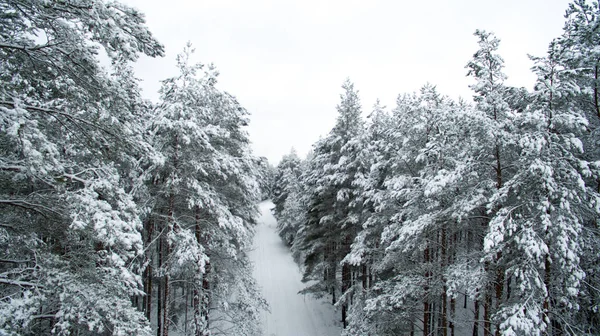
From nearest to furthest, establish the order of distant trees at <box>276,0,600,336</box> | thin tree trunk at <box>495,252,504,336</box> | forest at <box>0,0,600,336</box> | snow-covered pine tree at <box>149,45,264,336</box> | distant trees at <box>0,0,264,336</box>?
distant trees at <box>0,0,264,336</box> < forest at <box>0,0,600,336</box> < distant trees at <box>276,0,600,336</box> < thin tree trunk at <box>495,252,504,336</box> < snow-covered pine tree at <box>149,45,264,336</box>

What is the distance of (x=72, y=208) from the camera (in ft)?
15.2

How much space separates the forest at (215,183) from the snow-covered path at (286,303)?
30.2 ft

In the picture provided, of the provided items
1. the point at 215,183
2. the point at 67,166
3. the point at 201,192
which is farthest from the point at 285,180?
the point at 67,166

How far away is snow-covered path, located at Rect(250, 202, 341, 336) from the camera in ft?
71.9

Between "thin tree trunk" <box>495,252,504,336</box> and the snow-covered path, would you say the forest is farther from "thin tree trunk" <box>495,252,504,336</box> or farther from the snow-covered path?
the snow-covered path

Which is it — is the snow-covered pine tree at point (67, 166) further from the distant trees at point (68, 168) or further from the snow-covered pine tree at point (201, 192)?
the snow-covered pine tree at point (201, 192)

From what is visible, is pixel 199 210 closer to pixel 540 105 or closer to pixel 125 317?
pixel 125 317

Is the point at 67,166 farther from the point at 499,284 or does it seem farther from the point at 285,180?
the point at 285,180

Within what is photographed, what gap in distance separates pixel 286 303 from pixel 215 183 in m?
18.5

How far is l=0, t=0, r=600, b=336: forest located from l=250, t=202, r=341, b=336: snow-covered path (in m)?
9.20

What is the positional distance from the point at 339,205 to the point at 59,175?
13.4 meters

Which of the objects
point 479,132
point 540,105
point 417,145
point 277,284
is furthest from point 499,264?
point 277,284

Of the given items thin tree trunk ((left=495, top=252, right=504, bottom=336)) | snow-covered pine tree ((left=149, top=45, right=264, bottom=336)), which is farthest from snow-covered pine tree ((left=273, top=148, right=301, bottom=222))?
thin tree trunk ((left=495, top=252, right=504, bottom=336))

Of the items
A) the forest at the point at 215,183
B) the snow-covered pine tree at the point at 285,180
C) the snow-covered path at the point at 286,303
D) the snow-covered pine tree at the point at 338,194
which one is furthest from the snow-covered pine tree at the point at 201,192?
the snow-covered pine tree at the point at 285,180
